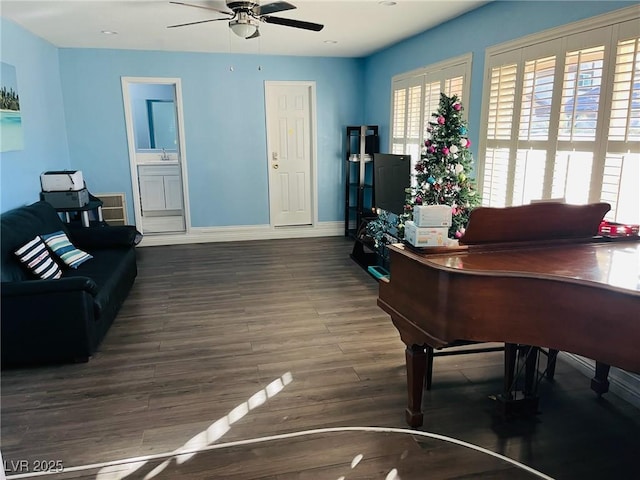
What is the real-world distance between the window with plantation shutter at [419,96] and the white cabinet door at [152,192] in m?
4.44

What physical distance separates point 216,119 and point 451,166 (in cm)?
386

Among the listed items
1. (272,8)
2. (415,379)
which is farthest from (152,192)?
(415,379)

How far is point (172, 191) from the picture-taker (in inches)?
319

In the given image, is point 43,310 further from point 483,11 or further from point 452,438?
point 483,11

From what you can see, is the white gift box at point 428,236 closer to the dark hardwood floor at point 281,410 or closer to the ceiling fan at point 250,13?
the dark hardwood floor at point 281,410

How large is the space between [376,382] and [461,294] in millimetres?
1263

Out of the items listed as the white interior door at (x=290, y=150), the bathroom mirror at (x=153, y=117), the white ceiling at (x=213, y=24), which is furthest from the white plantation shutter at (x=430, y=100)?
the bathroom mirror at (x=153, y=117)

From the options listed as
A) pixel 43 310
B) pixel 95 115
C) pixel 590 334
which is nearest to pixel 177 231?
pixel 95 115

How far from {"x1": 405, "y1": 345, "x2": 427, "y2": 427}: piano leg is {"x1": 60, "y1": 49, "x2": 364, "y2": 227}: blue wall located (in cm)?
482

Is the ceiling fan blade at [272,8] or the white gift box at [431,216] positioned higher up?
the ceiling fan blade at [272,8]

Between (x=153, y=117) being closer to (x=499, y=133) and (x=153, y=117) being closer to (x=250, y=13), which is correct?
(x=250, y=13)

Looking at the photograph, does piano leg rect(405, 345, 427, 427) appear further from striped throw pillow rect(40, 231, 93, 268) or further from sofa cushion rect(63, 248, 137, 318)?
striped throw pillow rect(40, 231, 93, 268)

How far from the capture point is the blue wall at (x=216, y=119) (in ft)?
19.4

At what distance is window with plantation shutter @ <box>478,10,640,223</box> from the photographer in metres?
2.58
